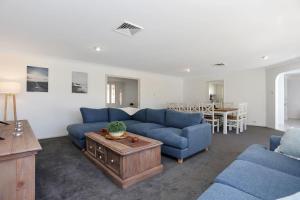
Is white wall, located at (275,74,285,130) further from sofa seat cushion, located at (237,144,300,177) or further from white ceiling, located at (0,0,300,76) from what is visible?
sofa seat cushion, located at (237,144,300,177)

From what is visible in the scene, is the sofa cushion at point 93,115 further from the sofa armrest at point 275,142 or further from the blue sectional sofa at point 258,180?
the sofa armrest at point 275,142

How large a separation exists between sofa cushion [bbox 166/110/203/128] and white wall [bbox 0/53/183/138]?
2.72m

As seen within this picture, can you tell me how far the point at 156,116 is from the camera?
4348 millimetres

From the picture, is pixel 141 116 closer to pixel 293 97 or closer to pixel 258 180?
pixel 258 180

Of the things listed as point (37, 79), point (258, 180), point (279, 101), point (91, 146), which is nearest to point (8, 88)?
point (37, 79)

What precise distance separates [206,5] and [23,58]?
14.9ft

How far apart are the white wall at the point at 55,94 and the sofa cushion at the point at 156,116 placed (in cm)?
193

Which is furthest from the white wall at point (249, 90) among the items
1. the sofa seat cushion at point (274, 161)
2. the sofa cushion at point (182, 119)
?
the sofa seat cushion at point (274, 161)

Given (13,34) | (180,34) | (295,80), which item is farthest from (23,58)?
(295,80)

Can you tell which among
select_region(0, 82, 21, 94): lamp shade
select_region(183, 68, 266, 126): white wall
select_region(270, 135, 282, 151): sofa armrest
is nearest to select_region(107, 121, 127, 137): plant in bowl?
select_region(270, 135, 282, 151): sofa armrest

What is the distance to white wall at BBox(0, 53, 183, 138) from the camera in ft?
13.4

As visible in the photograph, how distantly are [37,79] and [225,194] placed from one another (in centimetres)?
493

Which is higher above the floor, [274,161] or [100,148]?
[274,161]

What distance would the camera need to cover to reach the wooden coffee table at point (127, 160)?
2107 millimetres
